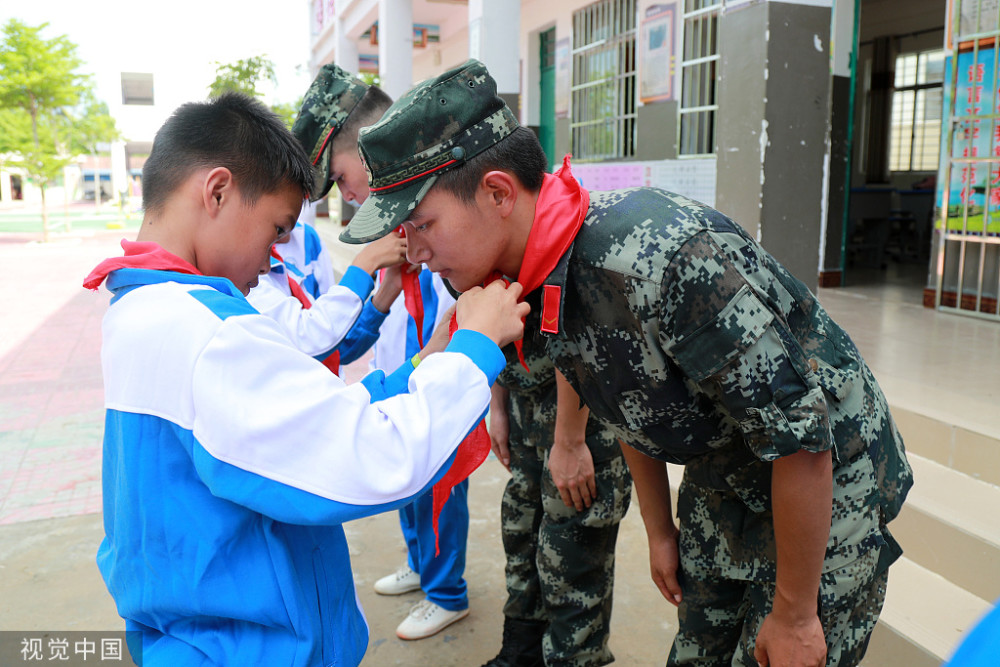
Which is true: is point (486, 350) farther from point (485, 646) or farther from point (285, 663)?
point (485, 646)

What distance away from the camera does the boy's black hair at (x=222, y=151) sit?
130 centimetres

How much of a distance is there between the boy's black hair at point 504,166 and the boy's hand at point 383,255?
2.93ft

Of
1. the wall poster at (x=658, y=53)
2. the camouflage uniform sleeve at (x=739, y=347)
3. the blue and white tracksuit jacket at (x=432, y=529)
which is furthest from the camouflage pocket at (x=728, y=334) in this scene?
the wall poster at (x=658, y=53)

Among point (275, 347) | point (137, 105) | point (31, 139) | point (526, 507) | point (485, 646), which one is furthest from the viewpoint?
point (137, 105)

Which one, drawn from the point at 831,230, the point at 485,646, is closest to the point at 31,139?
the point at 831,230

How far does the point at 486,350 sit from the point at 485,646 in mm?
1790

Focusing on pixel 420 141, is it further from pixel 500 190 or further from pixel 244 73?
pixel 244 73

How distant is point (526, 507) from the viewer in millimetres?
2447

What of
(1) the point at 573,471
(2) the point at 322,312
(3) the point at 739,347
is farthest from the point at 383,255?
(3) the point at 739,347

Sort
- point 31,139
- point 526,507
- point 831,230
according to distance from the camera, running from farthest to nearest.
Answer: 1. point 31,139
2. point 831,230
3. point 526,507

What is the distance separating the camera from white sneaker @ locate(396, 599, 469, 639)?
→ 265 centimetres

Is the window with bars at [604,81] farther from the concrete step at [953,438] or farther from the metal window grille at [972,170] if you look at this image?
the concrete step at [953,438]

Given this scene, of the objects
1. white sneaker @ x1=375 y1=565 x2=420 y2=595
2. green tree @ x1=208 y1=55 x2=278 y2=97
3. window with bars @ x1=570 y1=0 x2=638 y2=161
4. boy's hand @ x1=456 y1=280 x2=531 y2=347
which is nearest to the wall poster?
window with bars @ x1=570 y1=0 x2=638 y2=161

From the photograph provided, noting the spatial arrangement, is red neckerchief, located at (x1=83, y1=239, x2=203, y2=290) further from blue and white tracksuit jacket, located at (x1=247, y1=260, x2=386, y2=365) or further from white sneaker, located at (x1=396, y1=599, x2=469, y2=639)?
white sneaker, located at (x1=396, y1=599, x2=469, y2=639)
